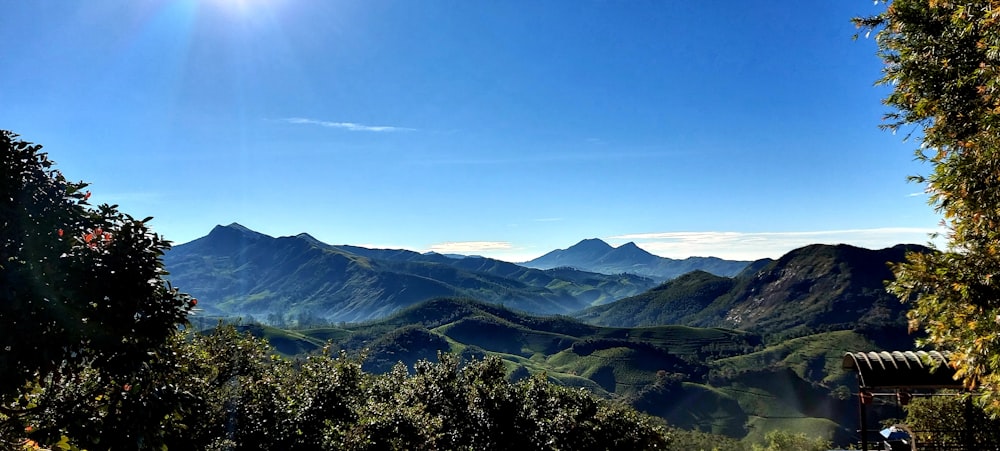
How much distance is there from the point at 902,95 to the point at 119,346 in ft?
70.4

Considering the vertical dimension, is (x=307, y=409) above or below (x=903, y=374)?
below

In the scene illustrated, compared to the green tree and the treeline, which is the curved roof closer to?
the treeline

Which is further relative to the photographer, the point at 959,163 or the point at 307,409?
the point at 307,409

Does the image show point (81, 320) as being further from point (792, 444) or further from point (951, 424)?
point (792, 444)

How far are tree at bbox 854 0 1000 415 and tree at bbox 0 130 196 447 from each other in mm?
17775

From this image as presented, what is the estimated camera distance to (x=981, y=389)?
12.4 meters

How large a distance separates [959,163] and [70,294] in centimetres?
1996

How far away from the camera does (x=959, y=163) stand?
12.1m

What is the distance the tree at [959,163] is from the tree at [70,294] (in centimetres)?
1777

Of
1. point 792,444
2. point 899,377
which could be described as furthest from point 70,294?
point 792,444

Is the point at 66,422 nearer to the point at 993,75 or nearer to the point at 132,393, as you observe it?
the point at 132,393

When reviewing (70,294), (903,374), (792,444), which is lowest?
(792,444)

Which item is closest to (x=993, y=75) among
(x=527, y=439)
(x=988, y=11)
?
(x=988, y=11)

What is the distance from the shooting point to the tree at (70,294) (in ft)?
24.9
